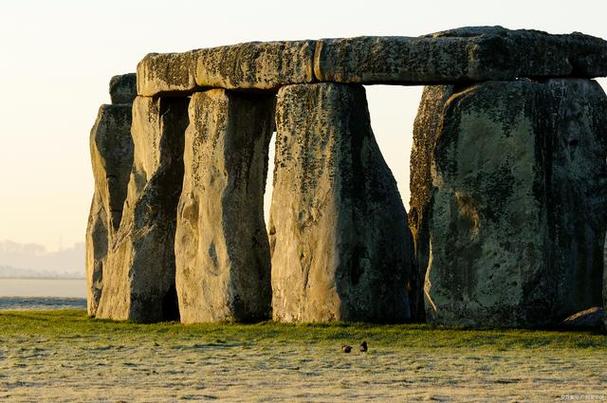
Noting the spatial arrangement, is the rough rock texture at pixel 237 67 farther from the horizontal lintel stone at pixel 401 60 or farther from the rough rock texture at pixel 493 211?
the rough rock texture at pixel 493 211

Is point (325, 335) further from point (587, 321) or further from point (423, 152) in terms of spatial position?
point (423, 152)

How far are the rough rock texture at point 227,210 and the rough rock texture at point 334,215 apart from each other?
83cm

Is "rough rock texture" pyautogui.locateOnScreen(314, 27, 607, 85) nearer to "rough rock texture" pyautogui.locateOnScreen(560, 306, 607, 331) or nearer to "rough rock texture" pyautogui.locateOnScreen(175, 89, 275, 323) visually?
"rough rock texture" pyautogui.locateOnScreen(175, 89, 275, 323)

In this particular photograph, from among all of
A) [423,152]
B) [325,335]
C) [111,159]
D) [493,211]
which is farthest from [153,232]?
[493,211]

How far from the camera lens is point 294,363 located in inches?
655

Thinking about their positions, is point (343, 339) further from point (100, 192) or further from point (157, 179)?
point (100, 192)

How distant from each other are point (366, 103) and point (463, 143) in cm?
132

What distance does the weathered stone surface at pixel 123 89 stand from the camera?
85.8ft

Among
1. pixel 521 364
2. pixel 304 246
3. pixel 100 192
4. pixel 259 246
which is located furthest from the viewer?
pixel 100 192

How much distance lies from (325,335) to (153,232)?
15.5 ft

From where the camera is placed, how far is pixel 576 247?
21.7 metres

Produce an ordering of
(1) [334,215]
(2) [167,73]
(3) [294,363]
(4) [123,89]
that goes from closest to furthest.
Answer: (3) [294,363]
(1) [334,215]
(2) [167,73]
(4) [123,89]

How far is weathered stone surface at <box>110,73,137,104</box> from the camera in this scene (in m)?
26.2

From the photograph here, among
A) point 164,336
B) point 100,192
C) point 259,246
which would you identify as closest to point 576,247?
point 259,246
